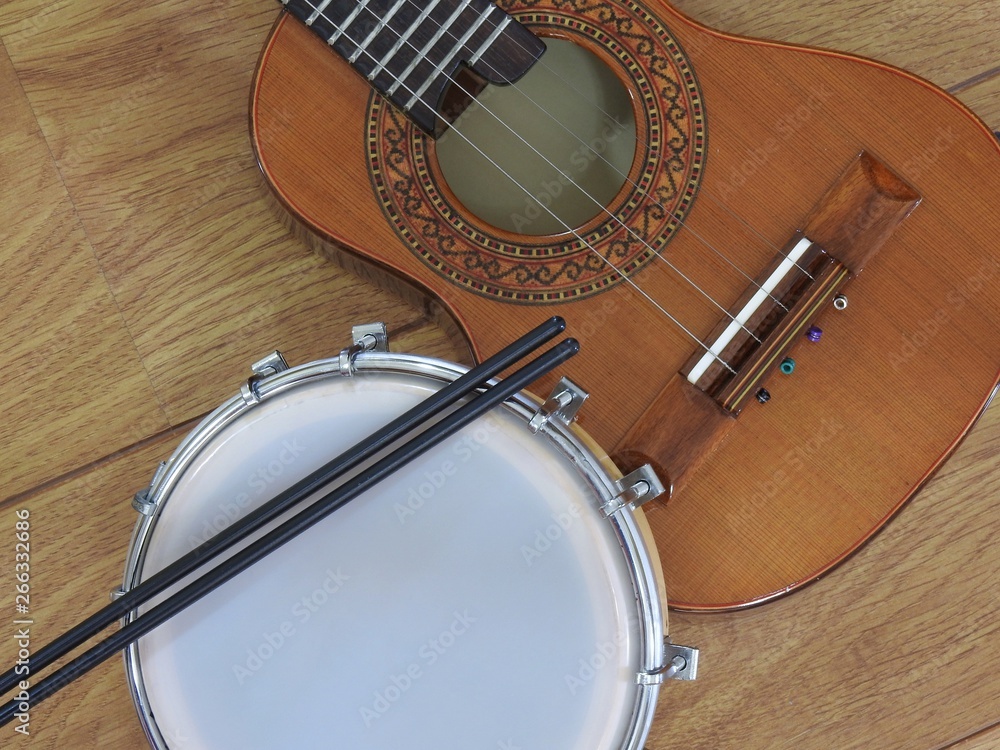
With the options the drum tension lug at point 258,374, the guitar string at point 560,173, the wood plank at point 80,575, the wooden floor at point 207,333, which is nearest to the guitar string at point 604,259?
the guitar string at point 560,173

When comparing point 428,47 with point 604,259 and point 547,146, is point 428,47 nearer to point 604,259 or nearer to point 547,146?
point 547,146

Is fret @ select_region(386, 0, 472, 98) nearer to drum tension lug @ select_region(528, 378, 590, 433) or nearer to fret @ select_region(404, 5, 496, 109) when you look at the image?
fret @ select_region(404, 5, 496, 109)

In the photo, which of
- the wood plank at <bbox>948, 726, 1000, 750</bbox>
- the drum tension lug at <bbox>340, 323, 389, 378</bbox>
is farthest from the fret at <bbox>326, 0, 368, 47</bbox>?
the wood plank at <bbox>948, 726, 1000, 750</bbox>

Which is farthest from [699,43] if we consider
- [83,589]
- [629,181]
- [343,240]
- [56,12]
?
[83,589]

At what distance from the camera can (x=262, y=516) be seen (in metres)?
0.55

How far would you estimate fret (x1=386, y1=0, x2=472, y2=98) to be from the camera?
30.0 inches

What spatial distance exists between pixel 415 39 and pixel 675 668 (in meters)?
0.63

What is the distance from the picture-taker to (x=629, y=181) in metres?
0.77

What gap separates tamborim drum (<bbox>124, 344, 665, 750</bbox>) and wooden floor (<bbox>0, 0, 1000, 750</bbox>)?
285 mm

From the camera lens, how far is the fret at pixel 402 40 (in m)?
0.76

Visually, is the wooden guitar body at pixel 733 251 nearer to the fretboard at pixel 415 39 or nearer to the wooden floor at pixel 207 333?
the fretboard at pixel 415 39

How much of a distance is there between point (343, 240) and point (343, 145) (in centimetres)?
10

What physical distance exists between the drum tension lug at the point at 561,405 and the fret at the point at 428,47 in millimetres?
365

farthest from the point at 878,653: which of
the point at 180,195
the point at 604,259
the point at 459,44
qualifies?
the point at 180,195
